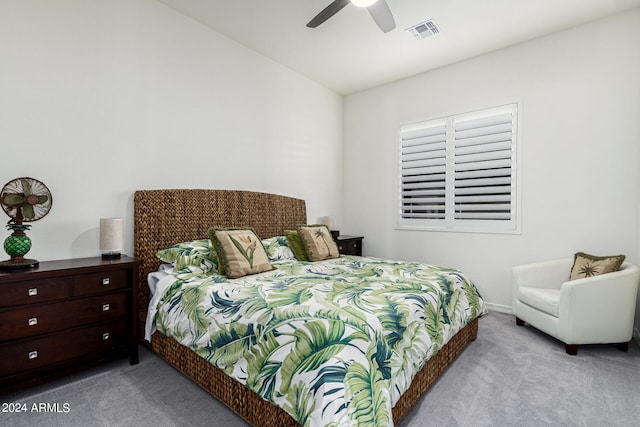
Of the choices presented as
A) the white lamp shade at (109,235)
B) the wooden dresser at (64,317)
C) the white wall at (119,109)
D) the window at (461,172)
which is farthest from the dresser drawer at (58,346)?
the window at (461,172)

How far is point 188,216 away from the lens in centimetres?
312

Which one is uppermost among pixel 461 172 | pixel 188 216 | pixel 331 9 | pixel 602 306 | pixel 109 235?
pixel 331 9

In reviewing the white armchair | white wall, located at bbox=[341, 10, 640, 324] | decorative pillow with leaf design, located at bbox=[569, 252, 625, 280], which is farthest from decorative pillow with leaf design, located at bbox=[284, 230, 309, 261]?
decorative pillow with leaf design, located at bbox=[569, 252, 625, 280]

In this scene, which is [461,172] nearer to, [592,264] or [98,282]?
[592,264]

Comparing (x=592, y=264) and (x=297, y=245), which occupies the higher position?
(x=297, y=245)

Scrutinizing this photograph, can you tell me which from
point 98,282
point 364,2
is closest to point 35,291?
point 98,282

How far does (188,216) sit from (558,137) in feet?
12.7

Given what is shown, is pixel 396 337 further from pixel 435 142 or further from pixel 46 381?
pixel 435 142

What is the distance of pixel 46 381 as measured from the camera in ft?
6.77

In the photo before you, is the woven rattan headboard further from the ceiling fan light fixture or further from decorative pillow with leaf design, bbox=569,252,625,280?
decorative pillow with leaf design, bbox=569,252,625,280

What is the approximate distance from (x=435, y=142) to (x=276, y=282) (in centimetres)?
302

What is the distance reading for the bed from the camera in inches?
53.2

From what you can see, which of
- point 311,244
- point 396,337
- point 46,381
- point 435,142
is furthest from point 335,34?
point 46,381

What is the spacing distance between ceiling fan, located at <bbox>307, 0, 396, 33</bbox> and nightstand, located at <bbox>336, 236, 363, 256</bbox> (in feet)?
8.39
